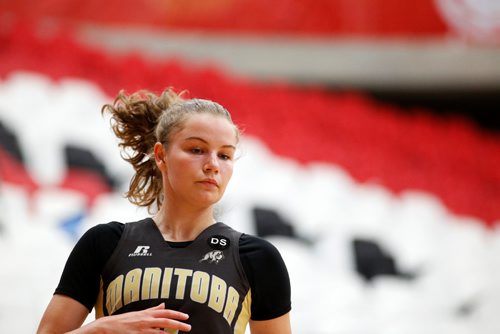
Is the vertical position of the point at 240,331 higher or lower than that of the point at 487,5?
lower

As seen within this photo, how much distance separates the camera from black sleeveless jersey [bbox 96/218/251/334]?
194 cm

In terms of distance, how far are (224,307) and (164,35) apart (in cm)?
614

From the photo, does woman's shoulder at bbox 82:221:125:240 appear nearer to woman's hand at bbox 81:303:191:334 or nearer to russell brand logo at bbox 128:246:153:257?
russell brand logo at bbox 128:246:153:257

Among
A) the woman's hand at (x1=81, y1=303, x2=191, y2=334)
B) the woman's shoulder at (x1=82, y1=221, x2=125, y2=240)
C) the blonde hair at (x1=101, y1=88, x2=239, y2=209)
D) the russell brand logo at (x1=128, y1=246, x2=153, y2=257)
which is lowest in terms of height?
the woman's hand at (x1=81, y1=303, x2=191, y2=334)

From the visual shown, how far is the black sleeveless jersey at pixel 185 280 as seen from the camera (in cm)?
194

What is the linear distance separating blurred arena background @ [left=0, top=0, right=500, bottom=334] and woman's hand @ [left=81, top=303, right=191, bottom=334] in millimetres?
579

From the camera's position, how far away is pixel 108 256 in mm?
2027

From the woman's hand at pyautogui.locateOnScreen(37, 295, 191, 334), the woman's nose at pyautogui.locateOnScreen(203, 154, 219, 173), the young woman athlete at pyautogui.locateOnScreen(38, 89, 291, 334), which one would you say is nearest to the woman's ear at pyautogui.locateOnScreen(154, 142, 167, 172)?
the young woman athlete at pyautogui.locateOnScreen(38, 89, 291, 334)

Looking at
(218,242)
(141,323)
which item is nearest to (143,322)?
(141,323)

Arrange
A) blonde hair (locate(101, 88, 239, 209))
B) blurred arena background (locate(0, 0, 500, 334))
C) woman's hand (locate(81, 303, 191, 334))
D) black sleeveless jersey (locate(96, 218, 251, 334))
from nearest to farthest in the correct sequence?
1. woman's hand (locate(81, 303, 191, 334))
2. black sleeveless jersey (locate(96, 218, 251, 334))
3. blonde hair (locate(101, 88, 239, 209))
4. blurred arena background (locate(0, 0, 500, 334))

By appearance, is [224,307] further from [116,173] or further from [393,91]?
[393,91]

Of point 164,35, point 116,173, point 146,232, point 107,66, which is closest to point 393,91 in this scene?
point 164,35

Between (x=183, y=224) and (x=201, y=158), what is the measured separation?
156mm

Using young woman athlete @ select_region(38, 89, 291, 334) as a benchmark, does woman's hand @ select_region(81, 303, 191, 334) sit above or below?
below
